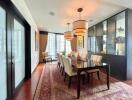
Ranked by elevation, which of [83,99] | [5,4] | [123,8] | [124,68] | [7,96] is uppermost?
[123,8]

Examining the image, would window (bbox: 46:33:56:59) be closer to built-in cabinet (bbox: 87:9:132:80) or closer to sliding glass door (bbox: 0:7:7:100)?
built-in cabinet (bbox: 87:9:132:80)

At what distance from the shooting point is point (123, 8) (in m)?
4.06

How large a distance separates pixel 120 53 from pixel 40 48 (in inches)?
242

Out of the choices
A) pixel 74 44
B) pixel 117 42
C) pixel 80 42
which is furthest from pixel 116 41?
pixel 74 44

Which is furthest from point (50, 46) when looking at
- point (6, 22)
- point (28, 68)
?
point (6, 22)

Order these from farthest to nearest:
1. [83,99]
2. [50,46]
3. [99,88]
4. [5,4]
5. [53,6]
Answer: [50,46] < [53,6] < [99,88] < [83,99] < [5,4]

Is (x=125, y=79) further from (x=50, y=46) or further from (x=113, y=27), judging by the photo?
(x=50, y=46)

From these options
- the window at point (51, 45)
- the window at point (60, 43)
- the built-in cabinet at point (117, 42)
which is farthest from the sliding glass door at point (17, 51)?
the window at point (60, 43)

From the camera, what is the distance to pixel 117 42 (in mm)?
4586

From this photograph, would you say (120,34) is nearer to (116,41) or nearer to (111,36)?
(116,41)

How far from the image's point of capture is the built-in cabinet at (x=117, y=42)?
409 centimetres

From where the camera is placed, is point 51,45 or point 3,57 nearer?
point 3,57

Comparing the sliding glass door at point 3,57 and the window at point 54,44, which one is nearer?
the sliding glass door at point 3,57

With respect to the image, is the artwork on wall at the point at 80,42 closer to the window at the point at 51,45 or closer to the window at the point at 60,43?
the window at the point at 60,43
